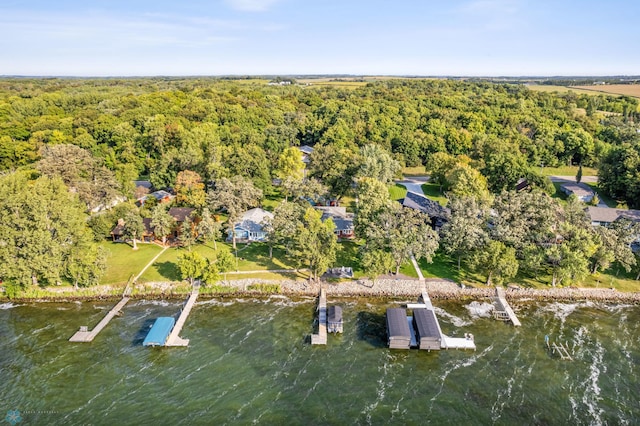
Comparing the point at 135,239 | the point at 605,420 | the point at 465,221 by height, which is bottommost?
the point at 605,420

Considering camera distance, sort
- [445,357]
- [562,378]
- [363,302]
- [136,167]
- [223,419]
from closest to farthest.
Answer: [223,419] → [562,378] → [445,357] → [363,302] → [136,167]

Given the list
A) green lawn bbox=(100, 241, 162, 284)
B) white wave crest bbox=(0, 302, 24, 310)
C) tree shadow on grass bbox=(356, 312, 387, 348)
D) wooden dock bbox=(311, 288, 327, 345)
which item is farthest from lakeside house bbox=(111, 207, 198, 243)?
tree shadow on grass bbox=(356, 312, 387, 348)

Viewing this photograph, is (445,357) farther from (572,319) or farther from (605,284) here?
(605,284)

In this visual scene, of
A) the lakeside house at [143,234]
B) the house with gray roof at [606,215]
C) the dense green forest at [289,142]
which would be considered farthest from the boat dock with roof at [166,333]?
the house with gray roof at [606,215]

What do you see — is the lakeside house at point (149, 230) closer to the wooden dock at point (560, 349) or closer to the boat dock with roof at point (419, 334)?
the boat dock with roof at point (419, 334)

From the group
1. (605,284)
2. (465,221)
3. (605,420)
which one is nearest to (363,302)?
(465,221)

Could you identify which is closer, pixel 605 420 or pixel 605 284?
pixel 605 420
